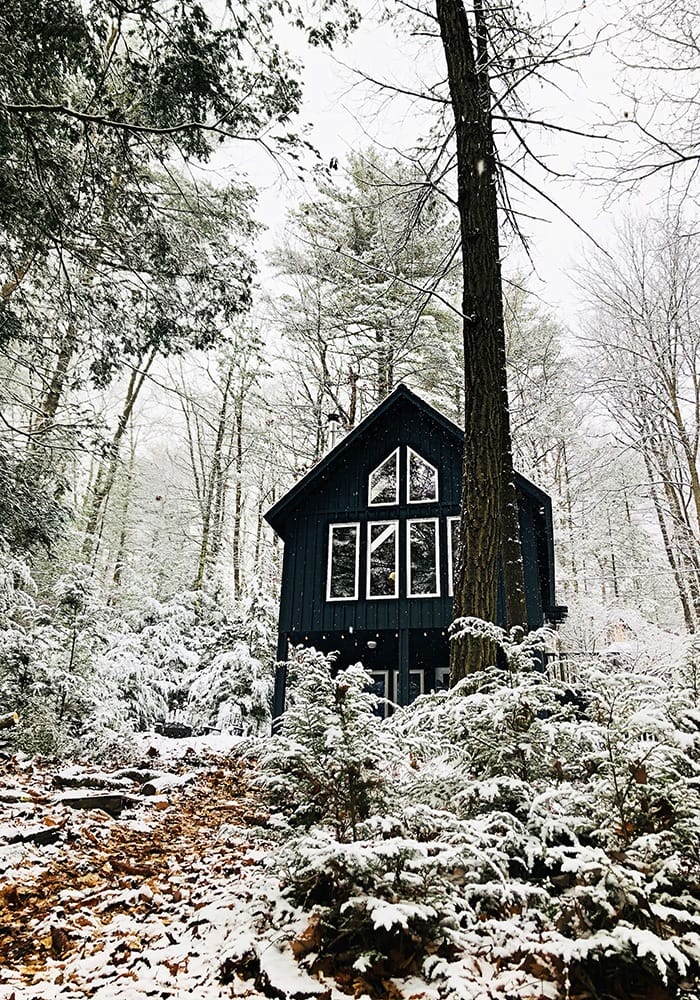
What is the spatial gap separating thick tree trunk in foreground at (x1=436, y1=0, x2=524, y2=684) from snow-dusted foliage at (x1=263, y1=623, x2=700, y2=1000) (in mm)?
1171

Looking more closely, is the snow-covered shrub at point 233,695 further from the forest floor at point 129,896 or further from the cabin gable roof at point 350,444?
the forest floor at point 129,896

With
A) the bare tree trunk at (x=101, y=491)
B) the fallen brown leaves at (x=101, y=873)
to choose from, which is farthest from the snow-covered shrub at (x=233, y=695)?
the fallen brown leaves at (x=101, y=873)

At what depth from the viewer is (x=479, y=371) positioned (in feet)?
17.5

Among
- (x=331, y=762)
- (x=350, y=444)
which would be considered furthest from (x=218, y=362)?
(x=331, y=762)

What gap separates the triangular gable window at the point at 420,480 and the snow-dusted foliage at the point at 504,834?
29.0 ft

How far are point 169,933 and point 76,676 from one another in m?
6.84

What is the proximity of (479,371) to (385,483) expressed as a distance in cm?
761

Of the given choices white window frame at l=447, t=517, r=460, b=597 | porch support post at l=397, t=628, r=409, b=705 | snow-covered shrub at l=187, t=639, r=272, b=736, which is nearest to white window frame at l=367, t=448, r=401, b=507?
white window frame at l=447, t=517, r=460, b=597

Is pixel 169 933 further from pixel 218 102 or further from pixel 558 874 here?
pixel 218 102

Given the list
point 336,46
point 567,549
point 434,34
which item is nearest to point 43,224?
point 336,46

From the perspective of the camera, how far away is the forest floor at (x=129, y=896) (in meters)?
2.77

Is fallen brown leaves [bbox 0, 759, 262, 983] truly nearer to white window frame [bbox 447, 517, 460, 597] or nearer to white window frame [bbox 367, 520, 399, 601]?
white window frame [bbox 367, 520, 399, 601]

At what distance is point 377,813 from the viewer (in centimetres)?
319

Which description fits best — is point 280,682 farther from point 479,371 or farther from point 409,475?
point 479,371
